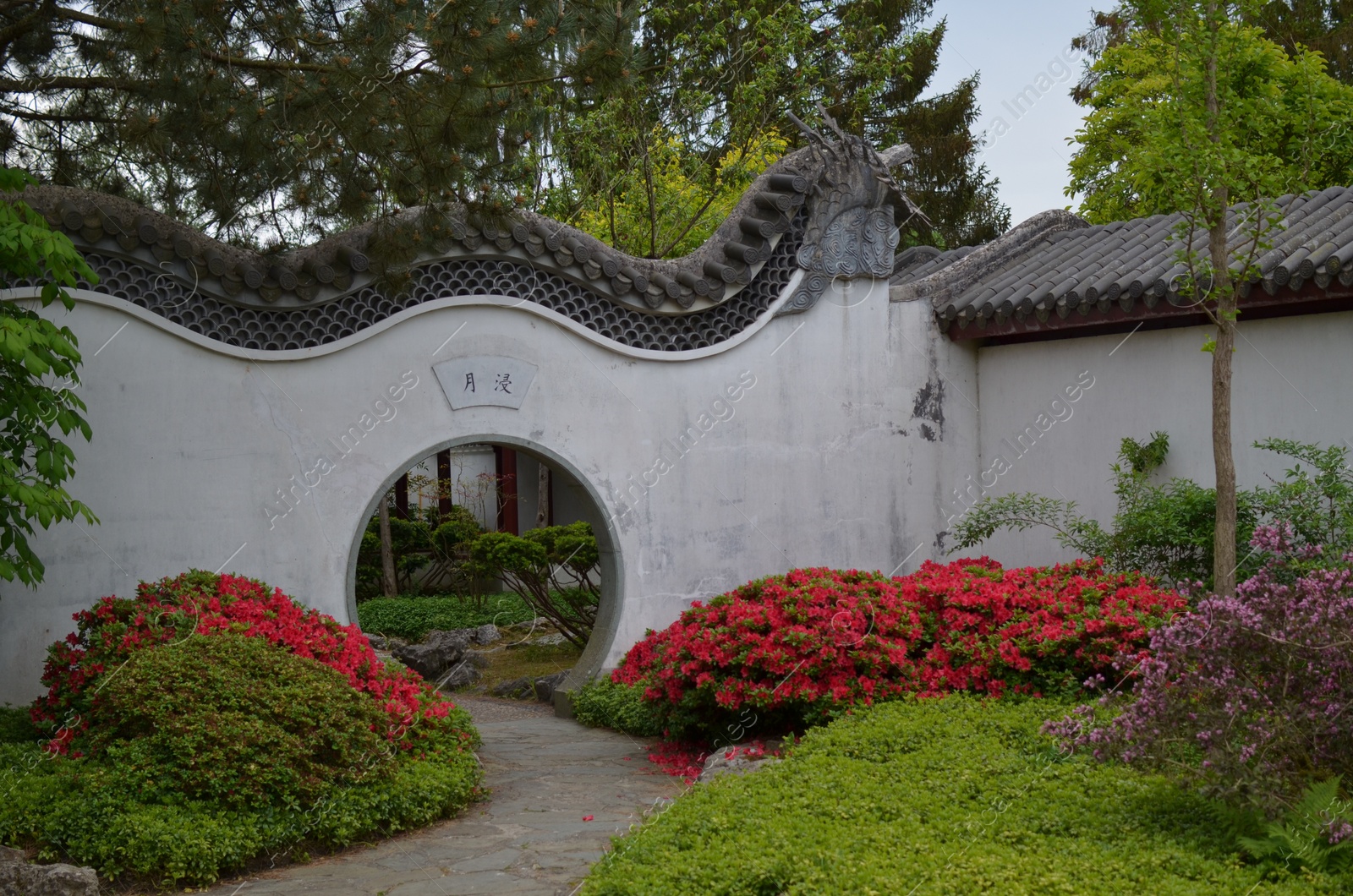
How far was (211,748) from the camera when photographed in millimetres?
5098

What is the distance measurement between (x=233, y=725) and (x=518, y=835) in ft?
4.39

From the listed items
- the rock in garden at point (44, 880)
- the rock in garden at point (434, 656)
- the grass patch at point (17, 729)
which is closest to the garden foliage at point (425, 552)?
the rock in garden at point (434, 656)

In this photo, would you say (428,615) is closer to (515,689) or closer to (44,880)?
(515,689)

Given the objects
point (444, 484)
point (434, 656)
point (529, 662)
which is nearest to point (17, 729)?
point (434, 656)

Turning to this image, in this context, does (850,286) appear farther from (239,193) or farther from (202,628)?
(202,628)

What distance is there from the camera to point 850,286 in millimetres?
9336

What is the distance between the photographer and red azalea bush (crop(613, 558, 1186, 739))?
6461mm

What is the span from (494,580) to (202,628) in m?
10.1

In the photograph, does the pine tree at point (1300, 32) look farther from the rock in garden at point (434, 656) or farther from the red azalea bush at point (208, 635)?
the red azalea bush at point (208, 635)

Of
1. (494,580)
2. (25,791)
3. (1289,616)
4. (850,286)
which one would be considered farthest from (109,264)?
(494,580)

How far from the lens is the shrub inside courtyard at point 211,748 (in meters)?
4.85

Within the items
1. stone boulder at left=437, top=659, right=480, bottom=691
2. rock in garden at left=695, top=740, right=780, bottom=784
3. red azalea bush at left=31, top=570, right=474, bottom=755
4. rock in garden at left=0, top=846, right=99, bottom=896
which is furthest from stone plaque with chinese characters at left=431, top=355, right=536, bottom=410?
rock in garden at left=0, top=846, right=99, bottom=896

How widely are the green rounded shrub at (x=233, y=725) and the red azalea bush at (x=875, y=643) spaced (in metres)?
1.83

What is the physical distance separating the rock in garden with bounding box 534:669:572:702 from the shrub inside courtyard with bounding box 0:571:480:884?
3.06 metres
